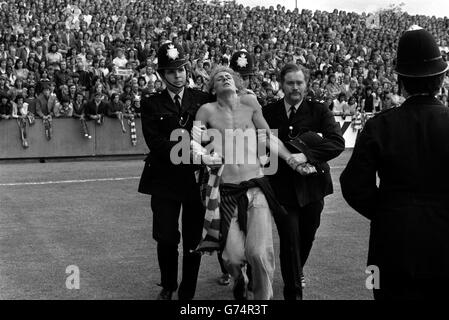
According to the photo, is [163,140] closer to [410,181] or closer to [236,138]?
[236,138]

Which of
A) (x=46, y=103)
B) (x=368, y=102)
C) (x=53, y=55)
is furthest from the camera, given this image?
(x=368, y=102)

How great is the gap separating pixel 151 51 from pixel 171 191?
17446 mm

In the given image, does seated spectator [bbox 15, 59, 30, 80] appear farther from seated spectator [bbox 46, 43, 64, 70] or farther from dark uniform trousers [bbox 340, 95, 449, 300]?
dark uniform trousers [bbox 340, 95, 449, 300]

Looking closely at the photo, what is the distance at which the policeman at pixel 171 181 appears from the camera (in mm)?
5898

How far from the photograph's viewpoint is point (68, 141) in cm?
1847

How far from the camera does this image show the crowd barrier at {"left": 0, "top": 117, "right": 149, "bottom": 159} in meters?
17.9

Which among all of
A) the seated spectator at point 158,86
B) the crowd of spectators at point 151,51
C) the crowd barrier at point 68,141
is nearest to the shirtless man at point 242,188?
the crowd of spectators at point 151,51

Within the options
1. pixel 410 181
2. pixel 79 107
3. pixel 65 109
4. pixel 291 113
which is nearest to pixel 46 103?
pixel 65 109

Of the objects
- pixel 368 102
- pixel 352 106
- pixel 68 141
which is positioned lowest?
pixel 68 141

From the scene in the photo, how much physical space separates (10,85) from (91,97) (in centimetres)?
211

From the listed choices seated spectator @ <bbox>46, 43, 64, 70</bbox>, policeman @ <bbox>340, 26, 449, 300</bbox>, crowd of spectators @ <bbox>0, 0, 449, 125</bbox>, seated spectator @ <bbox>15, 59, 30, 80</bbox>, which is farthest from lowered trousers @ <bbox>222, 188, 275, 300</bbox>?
seated spectator @ <bbox>46, 43, 64, 70</bbox>

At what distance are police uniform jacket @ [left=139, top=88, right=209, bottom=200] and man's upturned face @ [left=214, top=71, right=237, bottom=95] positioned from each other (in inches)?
18.7
